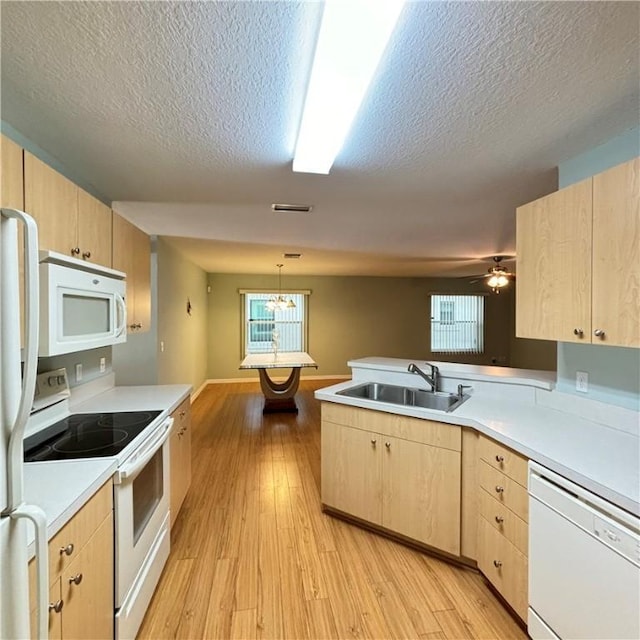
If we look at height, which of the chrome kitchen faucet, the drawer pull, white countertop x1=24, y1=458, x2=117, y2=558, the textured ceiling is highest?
the textured ceiling

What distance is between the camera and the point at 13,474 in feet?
2.19

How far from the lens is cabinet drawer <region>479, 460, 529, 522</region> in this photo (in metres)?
1.53

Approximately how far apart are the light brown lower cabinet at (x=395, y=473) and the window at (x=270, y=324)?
520 centimetres

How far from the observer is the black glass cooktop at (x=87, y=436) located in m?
1.41

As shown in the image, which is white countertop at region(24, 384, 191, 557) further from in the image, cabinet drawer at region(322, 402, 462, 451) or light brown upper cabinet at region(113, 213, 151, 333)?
cabinet drawer at region(322, 402, 462, 451)

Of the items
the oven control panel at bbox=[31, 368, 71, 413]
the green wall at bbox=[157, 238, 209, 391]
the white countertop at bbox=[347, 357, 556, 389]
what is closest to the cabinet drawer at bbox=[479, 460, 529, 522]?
the white countertop at bbox=[347, 357, 556, 389]

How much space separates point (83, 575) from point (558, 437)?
2029 millimetres

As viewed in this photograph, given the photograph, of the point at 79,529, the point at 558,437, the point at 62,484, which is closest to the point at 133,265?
the point at 62,484

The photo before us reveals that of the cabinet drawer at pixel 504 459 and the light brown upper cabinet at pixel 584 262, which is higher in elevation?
the light brown upper cabinet at pixel 584 262

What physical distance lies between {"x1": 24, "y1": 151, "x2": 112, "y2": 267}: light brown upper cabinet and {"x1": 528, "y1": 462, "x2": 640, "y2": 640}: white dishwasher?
2373mm

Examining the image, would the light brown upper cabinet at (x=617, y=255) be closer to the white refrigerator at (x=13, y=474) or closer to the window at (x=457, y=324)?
the white refrigerator at (x=13, y=474)

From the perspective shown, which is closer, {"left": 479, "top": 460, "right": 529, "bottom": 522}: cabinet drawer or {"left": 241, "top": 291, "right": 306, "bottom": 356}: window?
{"left": 479, "top": 460, "right": 529, "bottom": 522}: cabinet drawer

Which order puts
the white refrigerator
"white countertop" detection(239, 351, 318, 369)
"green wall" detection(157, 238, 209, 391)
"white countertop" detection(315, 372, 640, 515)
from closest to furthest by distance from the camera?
1. the white refrigerator
2. "white countertop" detection(315, 372, 640, 515)
3. "green wall" detection(157, 238, 209, 391)
4. "white countertop" detection(239, 351, 318, 369)

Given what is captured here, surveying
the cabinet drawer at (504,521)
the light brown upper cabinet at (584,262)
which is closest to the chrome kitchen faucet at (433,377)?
the light brown upper cabinet at (584,262)
